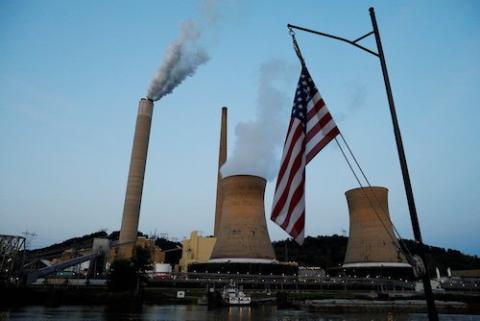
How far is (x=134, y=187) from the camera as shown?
45250 millimetres

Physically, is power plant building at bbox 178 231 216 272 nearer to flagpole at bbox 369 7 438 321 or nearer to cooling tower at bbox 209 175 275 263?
cooling tower at bbox 209 175 275 263

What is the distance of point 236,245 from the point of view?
139 ft

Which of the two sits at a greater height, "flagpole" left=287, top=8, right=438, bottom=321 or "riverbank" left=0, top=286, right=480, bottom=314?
"flagpole" left=287, top=8, right=438, bottom=321

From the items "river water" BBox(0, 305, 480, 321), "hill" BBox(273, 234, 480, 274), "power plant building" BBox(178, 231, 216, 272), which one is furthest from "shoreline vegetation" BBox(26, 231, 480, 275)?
"river water" BBox(0, 305, 480, 321)

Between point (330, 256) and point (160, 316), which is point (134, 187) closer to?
point (160, 316)

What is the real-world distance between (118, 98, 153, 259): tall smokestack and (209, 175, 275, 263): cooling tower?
34.3ft

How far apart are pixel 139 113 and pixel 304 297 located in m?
29.2

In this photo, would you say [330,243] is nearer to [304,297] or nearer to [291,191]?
[304,297]

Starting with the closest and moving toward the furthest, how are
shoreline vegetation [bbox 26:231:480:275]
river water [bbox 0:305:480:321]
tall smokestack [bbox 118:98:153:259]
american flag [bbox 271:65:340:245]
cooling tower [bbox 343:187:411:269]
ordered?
1. american flag [bbox 271:65:340:245]
2. river water [bbox 0:305:480:321]
3. cooling tower [bbox 343:187:411:269]
4. tall smokestack [bbox 118:98:153:259]
5. shoreline vegetation [bbox 26:231:480:275]

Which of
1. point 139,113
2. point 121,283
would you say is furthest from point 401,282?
point 139,113

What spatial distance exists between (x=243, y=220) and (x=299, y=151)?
34566 millimetres

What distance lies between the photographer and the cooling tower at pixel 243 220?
4006 cm

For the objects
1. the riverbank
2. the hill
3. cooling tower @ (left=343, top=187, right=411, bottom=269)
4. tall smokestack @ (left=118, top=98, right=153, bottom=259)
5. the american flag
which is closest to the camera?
the american flag

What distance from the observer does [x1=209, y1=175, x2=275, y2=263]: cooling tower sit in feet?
131
